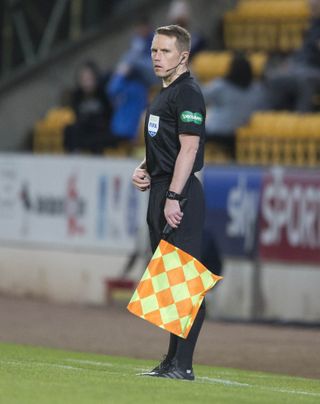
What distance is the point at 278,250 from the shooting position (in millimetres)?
14953

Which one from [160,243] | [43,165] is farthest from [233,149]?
[160,243]

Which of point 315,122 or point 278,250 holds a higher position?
point 315,122

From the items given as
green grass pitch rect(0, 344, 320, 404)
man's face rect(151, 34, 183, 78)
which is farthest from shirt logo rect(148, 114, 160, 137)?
Answer: green grass pitch rect(0, 344, 320, 404)

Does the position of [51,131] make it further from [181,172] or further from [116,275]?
[181,172]

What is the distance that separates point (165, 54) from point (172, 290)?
1355mm

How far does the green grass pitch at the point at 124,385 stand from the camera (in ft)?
23.4

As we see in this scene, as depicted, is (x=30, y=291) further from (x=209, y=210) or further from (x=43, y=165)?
(x=209, y=210)

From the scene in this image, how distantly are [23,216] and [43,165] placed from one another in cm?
71

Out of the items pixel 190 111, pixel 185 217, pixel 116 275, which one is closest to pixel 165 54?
pixel 190 111

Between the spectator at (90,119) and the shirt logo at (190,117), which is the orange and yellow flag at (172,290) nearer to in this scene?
the shirt logo at (190,117)

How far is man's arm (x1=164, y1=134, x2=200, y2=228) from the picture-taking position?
8266 mm

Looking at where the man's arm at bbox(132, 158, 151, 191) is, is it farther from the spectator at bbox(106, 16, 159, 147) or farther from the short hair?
the spectator at bbox(106, 16, 159, 147)

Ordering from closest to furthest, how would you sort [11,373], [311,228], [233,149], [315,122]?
[11,373] → [311,228] → [315,122] → [233,149]

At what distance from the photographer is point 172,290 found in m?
8.32
